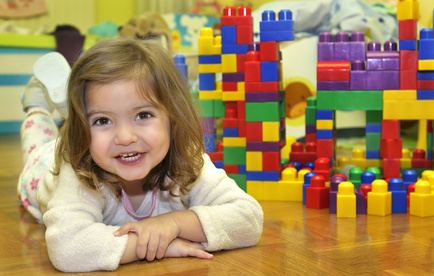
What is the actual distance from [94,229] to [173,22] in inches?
121

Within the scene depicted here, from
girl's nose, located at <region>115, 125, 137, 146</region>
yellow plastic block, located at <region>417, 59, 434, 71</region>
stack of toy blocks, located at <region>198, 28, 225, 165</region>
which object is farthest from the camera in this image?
stack of toy blocks, located at <region>198, 28, 225, 165</region>

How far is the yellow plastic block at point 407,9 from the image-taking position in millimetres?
1428

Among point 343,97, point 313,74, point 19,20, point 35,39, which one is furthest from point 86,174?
point 19,20

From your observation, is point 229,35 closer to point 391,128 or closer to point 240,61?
point 240,61

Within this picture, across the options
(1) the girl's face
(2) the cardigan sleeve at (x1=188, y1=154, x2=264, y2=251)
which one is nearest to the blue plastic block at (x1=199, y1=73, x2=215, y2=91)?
(2) the cardigan sleeve at (x1=188, y1=154, x2=264, y2=251)

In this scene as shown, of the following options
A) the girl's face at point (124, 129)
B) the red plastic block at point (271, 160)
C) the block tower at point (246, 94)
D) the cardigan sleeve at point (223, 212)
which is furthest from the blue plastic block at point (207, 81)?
the girl's face at point (124, 129)

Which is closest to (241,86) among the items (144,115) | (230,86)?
(230,86)

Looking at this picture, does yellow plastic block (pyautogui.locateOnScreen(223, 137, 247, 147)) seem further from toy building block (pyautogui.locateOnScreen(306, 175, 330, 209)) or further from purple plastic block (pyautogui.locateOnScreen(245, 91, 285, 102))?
toy building block (pyautogui.locateOnScreen(306, 175, 330, 209))

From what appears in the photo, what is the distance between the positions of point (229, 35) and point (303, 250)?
757 millimetres

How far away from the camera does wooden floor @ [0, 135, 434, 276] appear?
2.98 feet

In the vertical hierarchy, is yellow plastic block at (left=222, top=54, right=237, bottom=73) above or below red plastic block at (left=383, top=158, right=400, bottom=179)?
above

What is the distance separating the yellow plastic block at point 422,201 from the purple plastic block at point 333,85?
1.03 feet

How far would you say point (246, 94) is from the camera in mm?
1491

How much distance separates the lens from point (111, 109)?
0.92 metres
